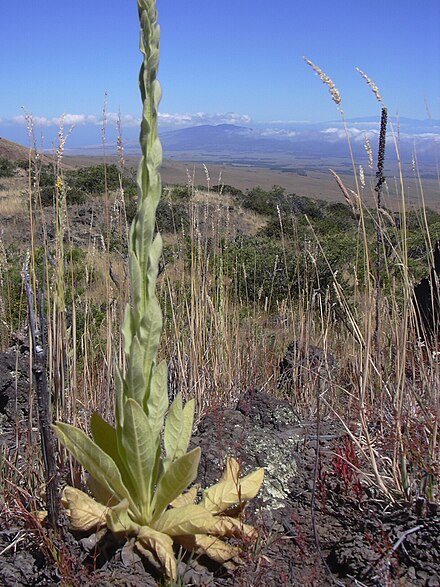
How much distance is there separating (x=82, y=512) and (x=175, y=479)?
31 centimetres

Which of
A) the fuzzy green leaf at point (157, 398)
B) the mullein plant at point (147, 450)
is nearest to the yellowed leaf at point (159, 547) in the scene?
the mullein plant at point (147, 450)

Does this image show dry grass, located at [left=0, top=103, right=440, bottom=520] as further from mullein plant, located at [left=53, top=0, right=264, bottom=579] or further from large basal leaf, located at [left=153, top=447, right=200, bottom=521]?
large basal leaf, located at [left=153, top=447, right=200, bottom=521]

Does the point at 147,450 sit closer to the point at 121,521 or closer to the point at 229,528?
the point at 121,521

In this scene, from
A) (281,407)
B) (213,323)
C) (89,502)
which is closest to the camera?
(89,502)

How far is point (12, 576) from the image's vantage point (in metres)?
1.75

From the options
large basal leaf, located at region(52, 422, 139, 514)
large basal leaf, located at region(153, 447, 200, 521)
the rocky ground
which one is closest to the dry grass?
the rocky ground

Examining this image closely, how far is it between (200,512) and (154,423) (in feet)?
1.02

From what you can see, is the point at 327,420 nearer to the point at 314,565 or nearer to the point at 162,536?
the point at 314,565

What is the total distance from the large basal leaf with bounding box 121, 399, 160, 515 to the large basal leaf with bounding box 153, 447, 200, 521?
0.04 metres

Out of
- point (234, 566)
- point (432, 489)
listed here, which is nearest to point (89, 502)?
point (234, 566)

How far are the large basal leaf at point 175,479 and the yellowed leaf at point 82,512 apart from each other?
0.18m

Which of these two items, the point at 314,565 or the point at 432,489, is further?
the point at 432,489

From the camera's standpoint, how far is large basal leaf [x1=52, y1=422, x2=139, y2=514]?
179 centimetres

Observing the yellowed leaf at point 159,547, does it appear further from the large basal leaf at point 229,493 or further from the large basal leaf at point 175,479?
the large basal leaf at point 229,493
